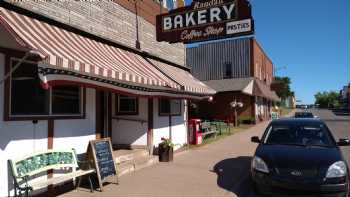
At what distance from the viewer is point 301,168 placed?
637 cm

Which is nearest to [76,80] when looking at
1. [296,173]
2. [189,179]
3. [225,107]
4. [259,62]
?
[189,179]

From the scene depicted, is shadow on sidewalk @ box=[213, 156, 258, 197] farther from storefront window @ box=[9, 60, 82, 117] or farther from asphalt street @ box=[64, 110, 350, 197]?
storefront window @ box=[9, 60, 82, 117]

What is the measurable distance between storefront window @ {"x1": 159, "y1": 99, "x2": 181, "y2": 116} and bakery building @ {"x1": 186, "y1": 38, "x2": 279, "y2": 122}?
15.7 meters

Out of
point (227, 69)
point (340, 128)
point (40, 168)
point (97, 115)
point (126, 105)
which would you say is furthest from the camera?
point (227, 69)

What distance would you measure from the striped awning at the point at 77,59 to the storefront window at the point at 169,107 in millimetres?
2640

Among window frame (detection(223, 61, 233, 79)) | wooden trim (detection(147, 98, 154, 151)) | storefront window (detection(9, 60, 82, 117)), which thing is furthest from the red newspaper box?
window frame (detection(223, 61, 233, 79))

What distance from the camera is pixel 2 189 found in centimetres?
610

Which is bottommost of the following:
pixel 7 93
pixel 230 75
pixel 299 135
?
pixel 299 135

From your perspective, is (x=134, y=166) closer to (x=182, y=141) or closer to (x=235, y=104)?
(x=182, y=141)

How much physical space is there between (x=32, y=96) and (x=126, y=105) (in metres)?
5.24

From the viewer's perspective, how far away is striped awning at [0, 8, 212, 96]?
19.0 ft

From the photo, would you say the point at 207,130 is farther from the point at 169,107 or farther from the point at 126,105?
the point at 126,105

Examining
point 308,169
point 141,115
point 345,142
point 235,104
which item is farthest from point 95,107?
point 235,104

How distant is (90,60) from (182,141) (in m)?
8.53
